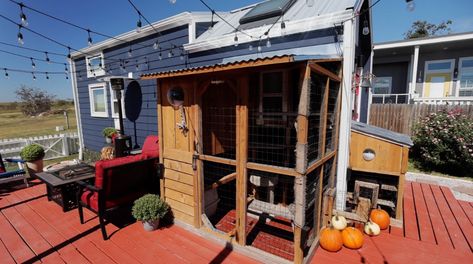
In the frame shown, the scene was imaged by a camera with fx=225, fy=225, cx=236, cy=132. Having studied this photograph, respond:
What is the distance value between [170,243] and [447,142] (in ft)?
23.1

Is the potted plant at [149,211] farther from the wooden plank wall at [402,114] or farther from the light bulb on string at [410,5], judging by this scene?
the wooden plank wall at [402,114]

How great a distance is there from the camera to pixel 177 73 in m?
2.92

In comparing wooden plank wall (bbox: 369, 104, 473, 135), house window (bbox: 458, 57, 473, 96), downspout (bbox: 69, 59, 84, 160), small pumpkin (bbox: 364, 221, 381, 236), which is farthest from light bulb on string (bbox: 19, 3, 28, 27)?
house window (bbox: 458, 57, 473, 96)

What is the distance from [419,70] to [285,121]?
9.96m

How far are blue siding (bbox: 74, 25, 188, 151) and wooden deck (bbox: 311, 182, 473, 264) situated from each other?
4955 mm

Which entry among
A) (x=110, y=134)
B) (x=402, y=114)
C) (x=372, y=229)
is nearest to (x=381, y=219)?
(x=372, y=229)

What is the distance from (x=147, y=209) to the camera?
321cm

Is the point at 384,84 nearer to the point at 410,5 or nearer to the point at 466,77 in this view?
the point at 466,77

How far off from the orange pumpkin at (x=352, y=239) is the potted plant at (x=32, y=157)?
6.90 m

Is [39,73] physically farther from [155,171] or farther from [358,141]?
[358,141]

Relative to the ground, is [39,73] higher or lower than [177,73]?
higher

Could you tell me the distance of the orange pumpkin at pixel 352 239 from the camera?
113 inches

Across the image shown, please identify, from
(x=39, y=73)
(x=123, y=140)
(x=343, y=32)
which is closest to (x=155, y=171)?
(x=123, y=140)

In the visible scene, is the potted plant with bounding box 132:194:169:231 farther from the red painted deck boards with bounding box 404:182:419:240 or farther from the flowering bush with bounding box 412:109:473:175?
the flowering bush with bounding box 412:109:473:175
